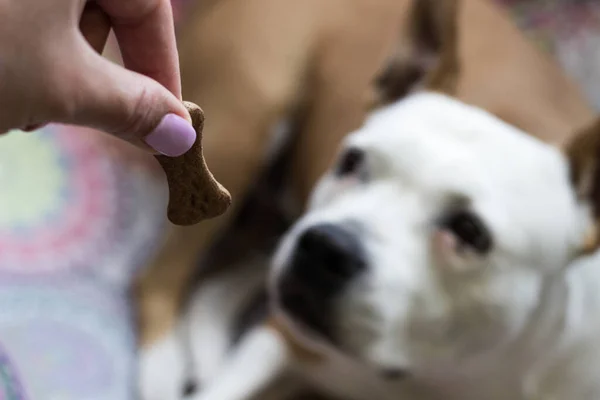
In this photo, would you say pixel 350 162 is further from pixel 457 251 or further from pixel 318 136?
pixel 318 136

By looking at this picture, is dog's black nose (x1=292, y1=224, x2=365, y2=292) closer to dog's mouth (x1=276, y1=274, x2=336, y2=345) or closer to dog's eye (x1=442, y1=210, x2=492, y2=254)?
dog's mouth (x1=276, y1=274, x2=336, y2=345)

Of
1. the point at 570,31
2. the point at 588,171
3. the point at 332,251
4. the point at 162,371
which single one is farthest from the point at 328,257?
the point at 570,31

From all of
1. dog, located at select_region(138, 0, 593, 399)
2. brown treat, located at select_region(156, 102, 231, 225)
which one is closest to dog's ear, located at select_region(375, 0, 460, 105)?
dog, located at select_region(138, 0, 593, 399)

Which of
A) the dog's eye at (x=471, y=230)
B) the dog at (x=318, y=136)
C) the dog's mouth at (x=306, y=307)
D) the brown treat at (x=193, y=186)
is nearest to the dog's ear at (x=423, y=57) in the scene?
the dog at (x=318, y=136)

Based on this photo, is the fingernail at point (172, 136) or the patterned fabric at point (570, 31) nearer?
the fingernail at point (172, 136)

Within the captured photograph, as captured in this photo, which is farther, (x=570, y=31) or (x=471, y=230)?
(x=570, y=31)

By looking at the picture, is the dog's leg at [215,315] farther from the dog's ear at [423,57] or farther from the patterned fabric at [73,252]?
the dog's ear at [423,57]
